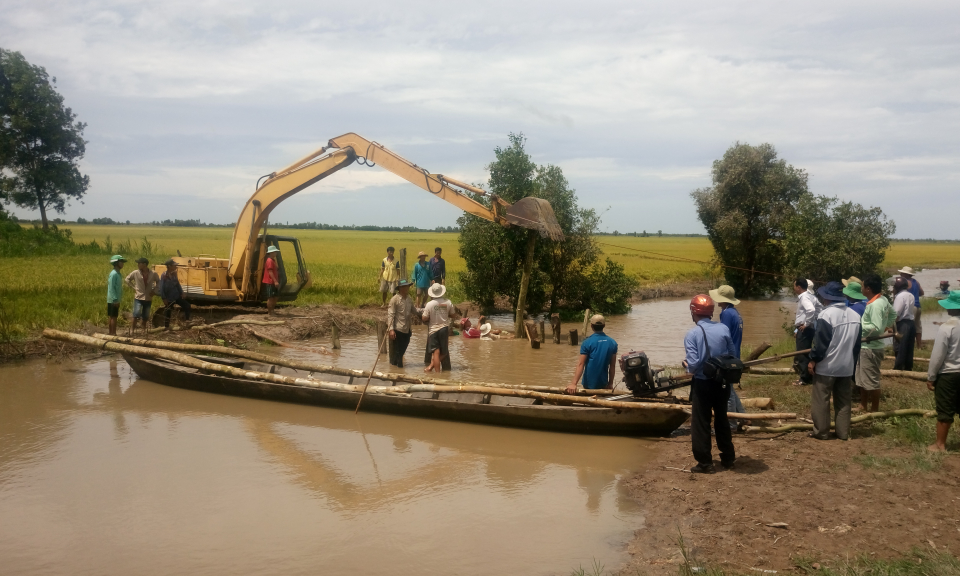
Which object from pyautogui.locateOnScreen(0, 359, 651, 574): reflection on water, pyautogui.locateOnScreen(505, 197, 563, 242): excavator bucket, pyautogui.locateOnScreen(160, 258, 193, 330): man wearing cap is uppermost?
pyautogui.locateOnScreen(505, 197, 563, 242): excavator bucket

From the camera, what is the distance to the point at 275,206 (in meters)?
16.4

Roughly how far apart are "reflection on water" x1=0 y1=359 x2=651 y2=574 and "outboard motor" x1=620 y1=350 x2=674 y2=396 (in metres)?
0.65

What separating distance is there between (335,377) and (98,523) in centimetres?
537

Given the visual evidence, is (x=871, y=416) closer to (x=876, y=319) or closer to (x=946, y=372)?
(x=876, y=319)

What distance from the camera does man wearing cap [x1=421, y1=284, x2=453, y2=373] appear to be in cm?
1155

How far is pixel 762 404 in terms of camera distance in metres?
8.42

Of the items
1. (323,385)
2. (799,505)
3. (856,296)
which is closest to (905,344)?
(856,296)

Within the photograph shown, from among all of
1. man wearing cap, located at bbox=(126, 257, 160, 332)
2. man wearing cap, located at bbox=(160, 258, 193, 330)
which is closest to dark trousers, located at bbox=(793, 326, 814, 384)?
man wearing cap, located at bbox=(126, 257, 160, 332)

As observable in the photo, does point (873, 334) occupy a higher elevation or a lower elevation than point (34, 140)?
lower

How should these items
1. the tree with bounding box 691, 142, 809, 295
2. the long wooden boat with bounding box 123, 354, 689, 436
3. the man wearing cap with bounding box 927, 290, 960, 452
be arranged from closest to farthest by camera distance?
1. the man wearing cap with bounding box 927, 290, 960, 452
2. the long wooden boat with bounding box 123, 354, 689, 436
3. the tree with bounding box 691, 142, 809, 295

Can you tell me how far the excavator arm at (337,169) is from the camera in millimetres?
14047

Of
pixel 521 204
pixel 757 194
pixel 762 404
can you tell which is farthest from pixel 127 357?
pixel 757 194

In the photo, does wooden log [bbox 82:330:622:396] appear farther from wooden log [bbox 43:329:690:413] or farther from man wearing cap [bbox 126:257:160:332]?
man wearing cap [bbox 126:257:160:332]

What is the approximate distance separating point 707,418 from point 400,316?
20.8 feet
